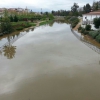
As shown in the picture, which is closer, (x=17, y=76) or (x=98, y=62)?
(x=17, y=76)

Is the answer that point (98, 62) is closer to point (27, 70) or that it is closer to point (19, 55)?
point (27, 70)

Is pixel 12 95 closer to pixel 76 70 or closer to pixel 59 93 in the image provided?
pixel 59 93

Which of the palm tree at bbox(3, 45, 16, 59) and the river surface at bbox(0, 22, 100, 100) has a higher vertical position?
the palm tree at bbox(3, 45, 16, 59)

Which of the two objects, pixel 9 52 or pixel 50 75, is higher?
pixel 9 52

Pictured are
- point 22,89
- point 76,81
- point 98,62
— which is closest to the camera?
point 22,89

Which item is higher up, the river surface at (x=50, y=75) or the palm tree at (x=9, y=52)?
the palm tree at (x=9, y=52)

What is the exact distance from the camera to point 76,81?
1061 cm

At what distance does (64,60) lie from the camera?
48.1ft

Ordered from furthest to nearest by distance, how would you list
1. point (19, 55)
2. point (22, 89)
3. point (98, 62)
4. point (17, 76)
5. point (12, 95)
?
point (19, 55) < point (98, 62) < point (17, 76) < point (22, 89) < point (12, 95)

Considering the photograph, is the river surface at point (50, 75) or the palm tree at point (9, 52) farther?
the palm tree at point (9, 52)

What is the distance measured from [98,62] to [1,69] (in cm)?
802

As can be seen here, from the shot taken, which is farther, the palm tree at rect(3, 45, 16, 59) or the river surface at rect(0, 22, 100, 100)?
the palm tree at rect(3, 45, 16, 59)

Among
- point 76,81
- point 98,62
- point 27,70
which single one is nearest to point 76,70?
point 76,81

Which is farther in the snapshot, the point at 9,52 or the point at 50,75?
the point at 9,52
